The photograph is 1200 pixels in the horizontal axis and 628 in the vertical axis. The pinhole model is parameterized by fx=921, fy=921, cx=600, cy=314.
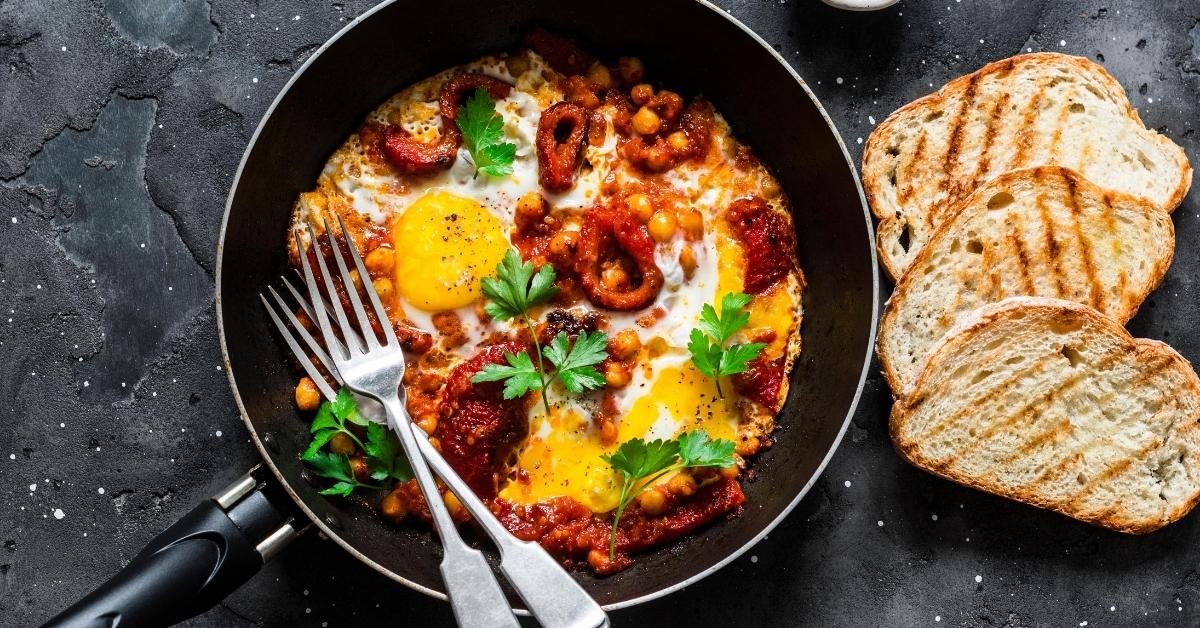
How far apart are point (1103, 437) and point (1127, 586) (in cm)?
72

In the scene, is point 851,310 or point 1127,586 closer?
point 851,310

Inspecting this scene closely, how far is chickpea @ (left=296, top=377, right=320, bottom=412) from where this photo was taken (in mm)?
3846

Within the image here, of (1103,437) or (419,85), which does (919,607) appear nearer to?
(1103,437)

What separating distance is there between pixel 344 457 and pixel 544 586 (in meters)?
1.11

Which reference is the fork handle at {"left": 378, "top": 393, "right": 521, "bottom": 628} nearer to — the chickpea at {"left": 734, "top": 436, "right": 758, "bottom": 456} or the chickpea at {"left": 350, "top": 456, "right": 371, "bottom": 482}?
the chickpea at {"left": 350, "top": 456, "right": 371, "bottom": 482}

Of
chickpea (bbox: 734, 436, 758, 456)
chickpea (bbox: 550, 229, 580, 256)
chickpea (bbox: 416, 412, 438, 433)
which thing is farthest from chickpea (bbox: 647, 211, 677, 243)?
chickpea (bbox: 416, 412, 438, 433)

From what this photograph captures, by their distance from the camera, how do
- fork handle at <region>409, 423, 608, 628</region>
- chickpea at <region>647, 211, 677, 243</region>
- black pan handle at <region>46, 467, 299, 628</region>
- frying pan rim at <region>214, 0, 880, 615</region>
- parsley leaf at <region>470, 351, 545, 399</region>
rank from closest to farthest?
1. black pan handle at <region>46, 467, 299, 628</region>
2. fork handle at <region>409, 423, 608, 628</region>
3. frying pan rim at <region>214, 0, 880, 615</region>
4. parsley leaf at <region>470, 351, 545, 399</region>
5. chickpea at <region>647, 211, 677, 243</region>

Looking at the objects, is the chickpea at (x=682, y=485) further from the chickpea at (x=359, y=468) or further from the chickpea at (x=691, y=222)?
the chickpea at (x=359, y=468)

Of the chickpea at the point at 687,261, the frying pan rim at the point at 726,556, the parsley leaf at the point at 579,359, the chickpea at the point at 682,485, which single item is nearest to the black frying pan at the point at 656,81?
the frying pan rim at the point at 726,556

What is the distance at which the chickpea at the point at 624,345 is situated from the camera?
12.4 feet

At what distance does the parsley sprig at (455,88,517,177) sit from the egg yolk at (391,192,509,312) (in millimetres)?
192

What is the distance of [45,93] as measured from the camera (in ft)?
Answer: 13.3

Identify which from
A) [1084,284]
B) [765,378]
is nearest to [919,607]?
[765,378]

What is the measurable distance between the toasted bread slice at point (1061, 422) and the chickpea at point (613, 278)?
50.9 inches
